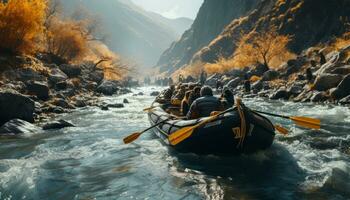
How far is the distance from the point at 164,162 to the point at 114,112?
13.6 metres

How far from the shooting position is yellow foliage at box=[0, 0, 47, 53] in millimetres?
25891

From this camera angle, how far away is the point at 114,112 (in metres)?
22.8

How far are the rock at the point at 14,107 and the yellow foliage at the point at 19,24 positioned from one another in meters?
12.0

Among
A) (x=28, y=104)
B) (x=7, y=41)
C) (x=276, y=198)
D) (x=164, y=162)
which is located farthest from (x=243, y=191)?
(x=7, y=41)

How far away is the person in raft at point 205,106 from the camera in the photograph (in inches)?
403

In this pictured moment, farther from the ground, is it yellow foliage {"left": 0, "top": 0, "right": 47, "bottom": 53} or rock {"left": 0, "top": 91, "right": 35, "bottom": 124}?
yellow foliage {"left": 0, "top": 0, "right": 47, "bottom": 53}

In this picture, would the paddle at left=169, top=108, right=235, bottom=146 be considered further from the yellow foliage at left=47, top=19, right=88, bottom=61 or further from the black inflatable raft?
the yellow foliage at left=47, top=19, right=88, bottom=61

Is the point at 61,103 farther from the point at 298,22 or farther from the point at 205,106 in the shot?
the point at 298,22

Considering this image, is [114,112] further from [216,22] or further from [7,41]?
[216,22]

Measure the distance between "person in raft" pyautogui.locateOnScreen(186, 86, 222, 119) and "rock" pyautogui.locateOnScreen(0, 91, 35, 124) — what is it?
9.13 meters

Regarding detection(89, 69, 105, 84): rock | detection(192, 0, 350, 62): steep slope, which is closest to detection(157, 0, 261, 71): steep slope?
detection(192, 0, 350, 62): steep slope

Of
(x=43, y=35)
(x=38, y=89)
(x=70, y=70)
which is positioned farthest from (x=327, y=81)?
(x=43, y=35)

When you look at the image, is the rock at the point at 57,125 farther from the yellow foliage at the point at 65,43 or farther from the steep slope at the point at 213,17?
the steep slope at the point at 213,17

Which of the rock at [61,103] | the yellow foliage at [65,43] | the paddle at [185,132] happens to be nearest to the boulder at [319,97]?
the rock at [61,103]
